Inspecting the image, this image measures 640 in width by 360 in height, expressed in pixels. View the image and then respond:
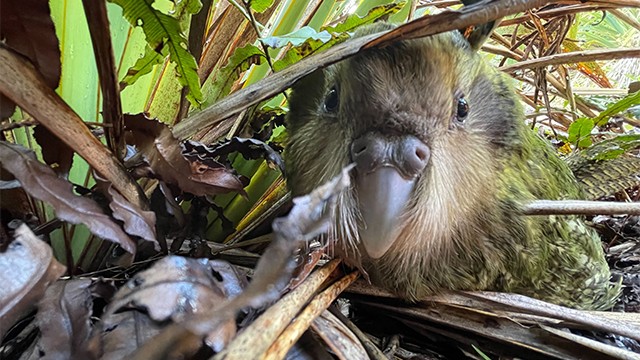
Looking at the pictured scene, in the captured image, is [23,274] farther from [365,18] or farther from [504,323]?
[365,18]

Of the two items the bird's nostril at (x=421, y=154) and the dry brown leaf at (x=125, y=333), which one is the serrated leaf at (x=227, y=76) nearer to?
the bird's nostril at (x=421, y=154)

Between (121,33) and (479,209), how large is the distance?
2.62 ft

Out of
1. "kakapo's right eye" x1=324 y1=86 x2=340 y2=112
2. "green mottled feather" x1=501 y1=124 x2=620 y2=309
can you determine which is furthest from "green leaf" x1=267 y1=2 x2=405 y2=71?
"green mottled feather" x1=501 y1=124 x2=620 y2=309

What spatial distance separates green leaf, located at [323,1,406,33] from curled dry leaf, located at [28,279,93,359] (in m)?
0.74

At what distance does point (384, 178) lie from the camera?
0.83 m

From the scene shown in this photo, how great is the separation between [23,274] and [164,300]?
0.44ft

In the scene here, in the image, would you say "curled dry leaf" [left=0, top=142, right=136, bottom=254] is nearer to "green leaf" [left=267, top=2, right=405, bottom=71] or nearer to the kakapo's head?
the kakapo's head

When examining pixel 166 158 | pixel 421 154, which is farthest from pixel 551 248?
pixel 166 158

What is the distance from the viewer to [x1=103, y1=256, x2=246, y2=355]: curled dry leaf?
55 centimetres

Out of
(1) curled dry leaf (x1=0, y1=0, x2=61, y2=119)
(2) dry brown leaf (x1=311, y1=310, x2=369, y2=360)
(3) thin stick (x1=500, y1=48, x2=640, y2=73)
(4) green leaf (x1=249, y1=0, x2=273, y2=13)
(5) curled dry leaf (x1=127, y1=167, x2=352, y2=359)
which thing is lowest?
(2) dry brown leaf (x1=311, y1=310, x2=369, y2=360)

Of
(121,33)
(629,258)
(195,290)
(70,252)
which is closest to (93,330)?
(195,290)

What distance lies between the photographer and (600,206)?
31.7 inches

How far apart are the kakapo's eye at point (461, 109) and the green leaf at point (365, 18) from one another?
323mm

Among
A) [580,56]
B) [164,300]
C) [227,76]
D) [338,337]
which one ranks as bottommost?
[338,337]
